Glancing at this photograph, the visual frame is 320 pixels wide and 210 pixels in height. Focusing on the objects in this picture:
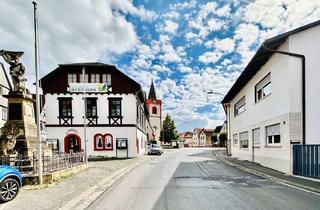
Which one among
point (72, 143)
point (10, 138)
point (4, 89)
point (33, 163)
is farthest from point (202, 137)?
point (33, 163)

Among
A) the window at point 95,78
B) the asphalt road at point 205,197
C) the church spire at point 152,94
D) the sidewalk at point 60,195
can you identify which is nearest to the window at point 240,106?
the asphalt road at point 205,197

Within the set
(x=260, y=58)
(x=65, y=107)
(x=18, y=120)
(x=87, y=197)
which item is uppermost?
(x=260, y=58)

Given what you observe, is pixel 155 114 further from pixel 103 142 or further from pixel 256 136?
pixel 256 136

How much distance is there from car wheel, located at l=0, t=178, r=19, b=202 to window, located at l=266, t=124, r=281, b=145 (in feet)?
41.3

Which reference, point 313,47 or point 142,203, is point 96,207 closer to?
point 142,203

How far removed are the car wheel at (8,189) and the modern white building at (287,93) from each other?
1150 centimetres

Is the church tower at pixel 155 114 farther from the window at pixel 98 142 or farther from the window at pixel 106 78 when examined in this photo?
the window at pixel 98 142

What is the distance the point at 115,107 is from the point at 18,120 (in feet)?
49.8

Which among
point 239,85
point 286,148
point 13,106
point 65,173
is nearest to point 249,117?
point 239,85

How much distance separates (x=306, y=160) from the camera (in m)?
10.9

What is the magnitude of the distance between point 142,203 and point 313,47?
1120 cm

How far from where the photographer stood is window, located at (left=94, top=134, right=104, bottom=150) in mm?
26375

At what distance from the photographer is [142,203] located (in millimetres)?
6891

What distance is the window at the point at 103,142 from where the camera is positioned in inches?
1038
